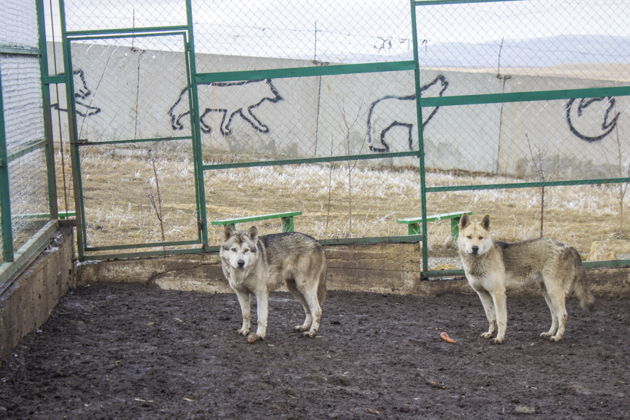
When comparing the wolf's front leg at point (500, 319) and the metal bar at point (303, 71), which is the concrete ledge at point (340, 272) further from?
the metal bar at point (303, 71)

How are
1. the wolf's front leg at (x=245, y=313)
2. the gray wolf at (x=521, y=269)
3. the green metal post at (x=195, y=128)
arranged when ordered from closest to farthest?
the wolf's front leg at (x=245, y=313), the gray wolf at (x=521, y=269), the green metal post at (x=195, y=128)

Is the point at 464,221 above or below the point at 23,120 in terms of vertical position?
below

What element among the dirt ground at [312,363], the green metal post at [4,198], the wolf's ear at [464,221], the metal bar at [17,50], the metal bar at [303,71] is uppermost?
the metal bar at [17,50]

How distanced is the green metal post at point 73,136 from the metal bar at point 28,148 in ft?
1.03

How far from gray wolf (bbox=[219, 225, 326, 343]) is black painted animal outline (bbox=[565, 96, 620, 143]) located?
8490mm

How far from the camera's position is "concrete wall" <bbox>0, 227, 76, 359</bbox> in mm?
5684

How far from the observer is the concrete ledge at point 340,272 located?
8.31 m

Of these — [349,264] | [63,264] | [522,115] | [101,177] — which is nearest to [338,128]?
[522,115]

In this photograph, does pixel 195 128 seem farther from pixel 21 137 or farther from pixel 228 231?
pixel 228 231

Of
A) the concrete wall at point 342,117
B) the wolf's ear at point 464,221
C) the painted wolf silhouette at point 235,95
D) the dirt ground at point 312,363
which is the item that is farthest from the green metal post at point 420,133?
the painted wolf silhouette at point 235,95

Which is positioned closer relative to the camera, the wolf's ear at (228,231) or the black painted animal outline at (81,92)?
the wolf's ear at (228,231)

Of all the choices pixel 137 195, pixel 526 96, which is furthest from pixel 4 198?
pixel 137 195

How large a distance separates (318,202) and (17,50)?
7.21 m

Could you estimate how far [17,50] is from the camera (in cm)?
687
